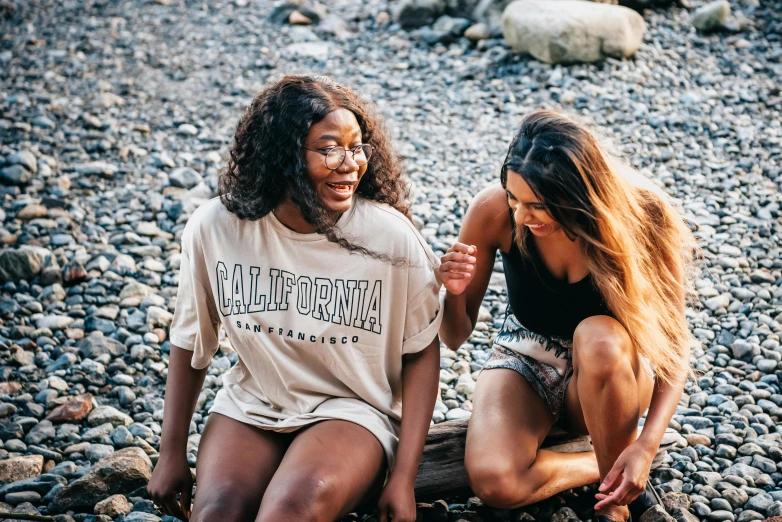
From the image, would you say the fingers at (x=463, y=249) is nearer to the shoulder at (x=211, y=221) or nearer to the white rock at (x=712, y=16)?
the shoulder at (x=211, y=221)

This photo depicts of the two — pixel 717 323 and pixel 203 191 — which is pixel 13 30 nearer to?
pixel 203 191

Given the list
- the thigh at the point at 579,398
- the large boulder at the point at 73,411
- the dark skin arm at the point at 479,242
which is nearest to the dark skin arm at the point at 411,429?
the dark skin arm at the point at 479,242

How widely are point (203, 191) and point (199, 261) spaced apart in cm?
327

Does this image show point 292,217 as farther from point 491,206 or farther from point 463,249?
point 491,206

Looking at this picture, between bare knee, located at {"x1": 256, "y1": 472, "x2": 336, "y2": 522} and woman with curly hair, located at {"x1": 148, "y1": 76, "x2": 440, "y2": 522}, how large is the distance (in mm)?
140

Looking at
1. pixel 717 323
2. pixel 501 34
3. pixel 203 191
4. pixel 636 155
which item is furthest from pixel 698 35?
pixel 203 191

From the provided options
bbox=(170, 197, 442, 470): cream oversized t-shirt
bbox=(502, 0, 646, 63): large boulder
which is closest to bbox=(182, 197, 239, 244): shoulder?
bbox=(170, 197, 442, 470): cream oversized t-shirt

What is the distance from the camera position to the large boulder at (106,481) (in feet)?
10.3

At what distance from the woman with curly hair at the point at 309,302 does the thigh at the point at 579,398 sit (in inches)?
22.2

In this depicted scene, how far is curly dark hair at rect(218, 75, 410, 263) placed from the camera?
2670 mm

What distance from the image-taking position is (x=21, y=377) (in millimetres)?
4055

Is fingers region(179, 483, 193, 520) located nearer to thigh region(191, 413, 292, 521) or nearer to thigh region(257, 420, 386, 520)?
thigh region(191, 413, 292, 521)

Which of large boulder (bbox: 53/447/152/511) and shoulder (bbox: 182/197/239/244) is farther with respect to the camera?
large boulder (bbox: 53/447/152/511)

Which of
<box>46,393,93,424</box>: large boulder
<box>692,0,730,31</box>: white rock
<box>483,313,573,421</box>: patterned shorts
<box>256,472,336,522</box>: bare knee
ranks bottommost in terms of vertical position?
<box>46,393,93,424</box>: large boulder
